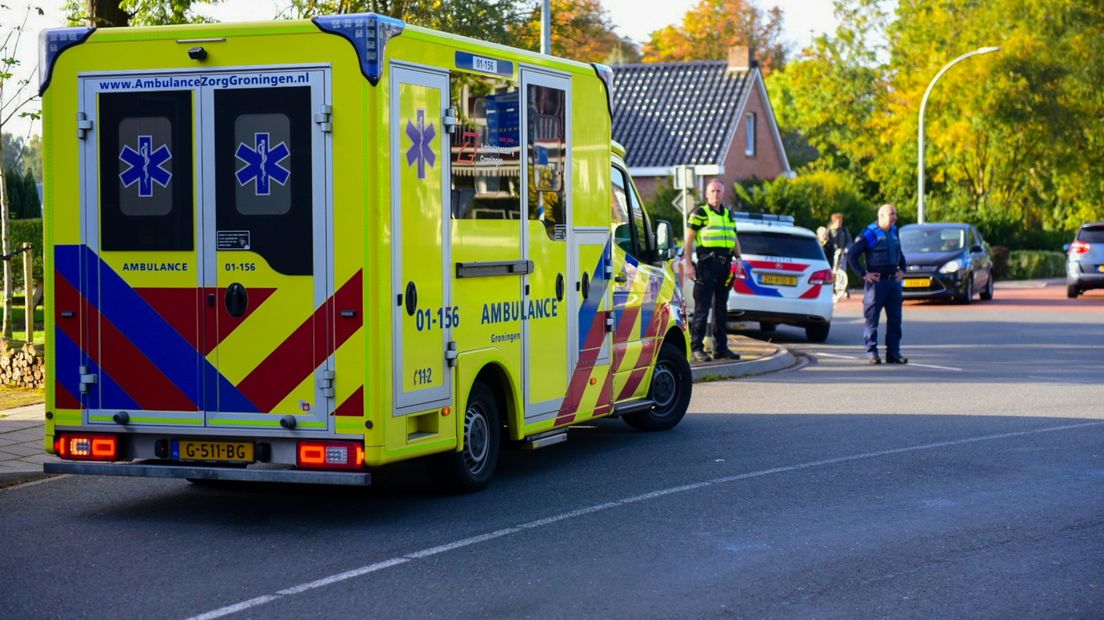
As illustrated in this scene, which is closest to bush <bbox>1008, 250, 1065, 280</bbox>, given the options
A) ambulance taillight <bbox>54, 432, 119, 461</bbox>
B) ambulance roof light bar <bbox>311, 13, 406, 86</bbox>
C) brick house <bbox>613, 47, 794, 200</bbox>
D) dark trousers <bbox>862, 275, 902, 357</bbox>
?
brick house <bbox>613, 47, 794, 200</bbox>

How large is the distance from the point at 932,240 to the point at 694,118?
1549 cm

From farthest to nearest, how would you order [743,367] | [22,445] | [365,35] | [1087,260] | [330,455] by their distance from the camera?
[1087,260] < [743,367] < [22,445] < [330,455] < [365,35]

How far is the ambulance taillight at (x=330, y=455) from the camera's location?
8250 millimetres

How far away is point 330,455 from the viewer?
8.28 m

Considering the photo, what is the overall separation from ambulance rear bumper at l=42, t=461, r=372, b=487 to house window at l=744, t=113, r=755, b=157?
1614 inches

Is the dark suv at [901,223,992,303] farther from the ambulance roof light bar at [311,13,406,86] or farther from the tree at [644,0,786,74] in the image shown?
the tree at [644,0,786,74]

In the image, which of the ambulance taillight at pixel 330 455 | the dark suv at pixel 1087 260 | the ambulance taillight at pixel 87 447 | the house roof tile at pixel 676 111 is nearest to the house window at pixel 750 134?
the house roof tile at pixel 676 111

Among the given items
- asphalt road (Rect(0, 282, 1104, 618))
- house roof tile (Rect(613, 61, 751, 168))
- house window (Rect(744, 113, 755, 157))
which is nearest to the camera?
asphalt road (Rect(0, 282, 1104, 618))

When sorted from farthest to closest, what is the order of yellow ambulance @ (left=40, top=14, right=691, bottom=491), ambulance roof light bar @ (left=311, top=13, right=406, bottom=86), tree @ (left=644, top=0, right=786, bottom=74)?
tree @ (left=644, top=0, right=786, bottom=74) < yellow ambulance @ (left=40, top=14, right=691, bottom=491) < ambulance roof light bar @ (left=311, top=13, right=406, bottom=86)

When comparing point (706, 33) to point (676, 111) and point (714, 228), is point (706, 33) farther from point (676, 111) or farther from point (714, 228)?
point (714, 228)

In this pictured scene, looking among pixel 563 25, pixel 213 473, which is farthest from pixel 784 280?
pixel 213 473

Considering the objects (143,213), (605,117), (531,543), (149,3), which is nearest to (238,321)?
(143,213)

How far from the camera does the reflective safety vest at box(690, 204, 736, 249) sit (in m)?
17.0

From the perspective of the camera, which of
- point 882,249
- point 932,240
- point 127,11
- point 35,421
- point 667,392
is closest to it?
point 35,421
